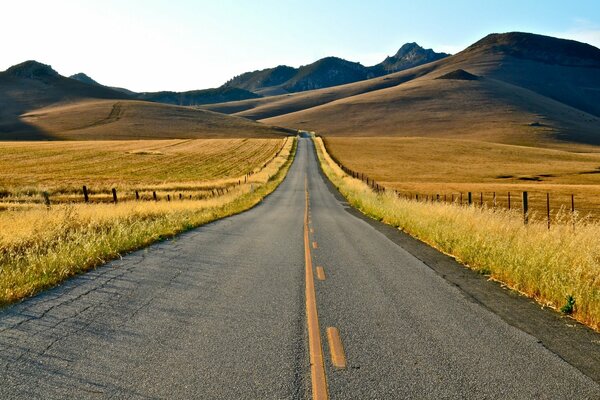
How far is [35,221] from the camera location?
46.2 ft

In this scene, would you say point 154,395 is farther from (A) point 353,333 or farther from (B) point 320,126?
(B) point 320,126

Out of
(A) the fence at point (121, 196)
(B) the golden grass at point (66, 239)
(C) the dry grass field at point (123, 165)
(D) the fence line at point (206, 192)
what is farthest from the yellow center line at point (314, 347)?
(C) the dry grass field at point (123, 165)

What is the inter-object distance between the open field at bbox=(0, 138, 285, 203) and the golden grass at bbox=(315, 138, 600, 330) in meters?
26.6

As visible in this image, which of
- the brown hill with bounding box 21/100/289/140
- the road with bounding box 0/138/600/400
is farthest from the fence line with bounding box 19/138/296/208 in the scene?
the brown hill with bounding box 21/100/289/140

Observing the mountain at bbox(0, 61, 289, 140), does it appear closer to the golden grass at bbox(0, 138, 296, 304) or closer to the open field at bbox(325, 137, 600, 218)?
the open field at bbox(325, 137, 600, 218)

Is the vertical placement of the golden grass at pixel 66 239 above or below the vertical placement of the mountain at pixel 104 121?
below

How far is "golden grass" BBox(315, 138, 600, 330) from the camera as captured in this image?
7887 mm

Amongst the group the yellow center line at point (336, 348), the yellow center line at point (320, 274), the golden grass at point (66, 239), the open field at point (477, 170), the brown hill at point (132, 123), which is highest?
the brown hill at point (132, 123)

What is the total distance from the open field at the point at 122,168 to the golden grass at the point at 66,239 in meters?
19.0

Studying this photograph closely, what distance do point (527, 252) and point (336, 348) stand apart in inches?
254

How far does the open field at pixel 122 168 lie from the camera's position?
39.7 m

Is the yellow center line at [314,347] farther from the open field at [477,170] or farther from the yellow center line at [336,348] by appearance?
the open field at [477,170]

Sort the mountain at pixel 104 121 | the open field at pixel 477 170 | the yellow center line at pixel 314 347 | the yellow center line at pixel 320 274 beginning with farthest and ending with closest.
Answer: the mountain at pixel 104 121 < the open field at pixel 477 170 < the yellow center line at pixel 320 274 < the yellow center line at pixel 314 347

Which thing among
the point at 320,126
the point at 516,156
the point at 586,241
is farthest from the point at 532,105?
the point at 586,241
